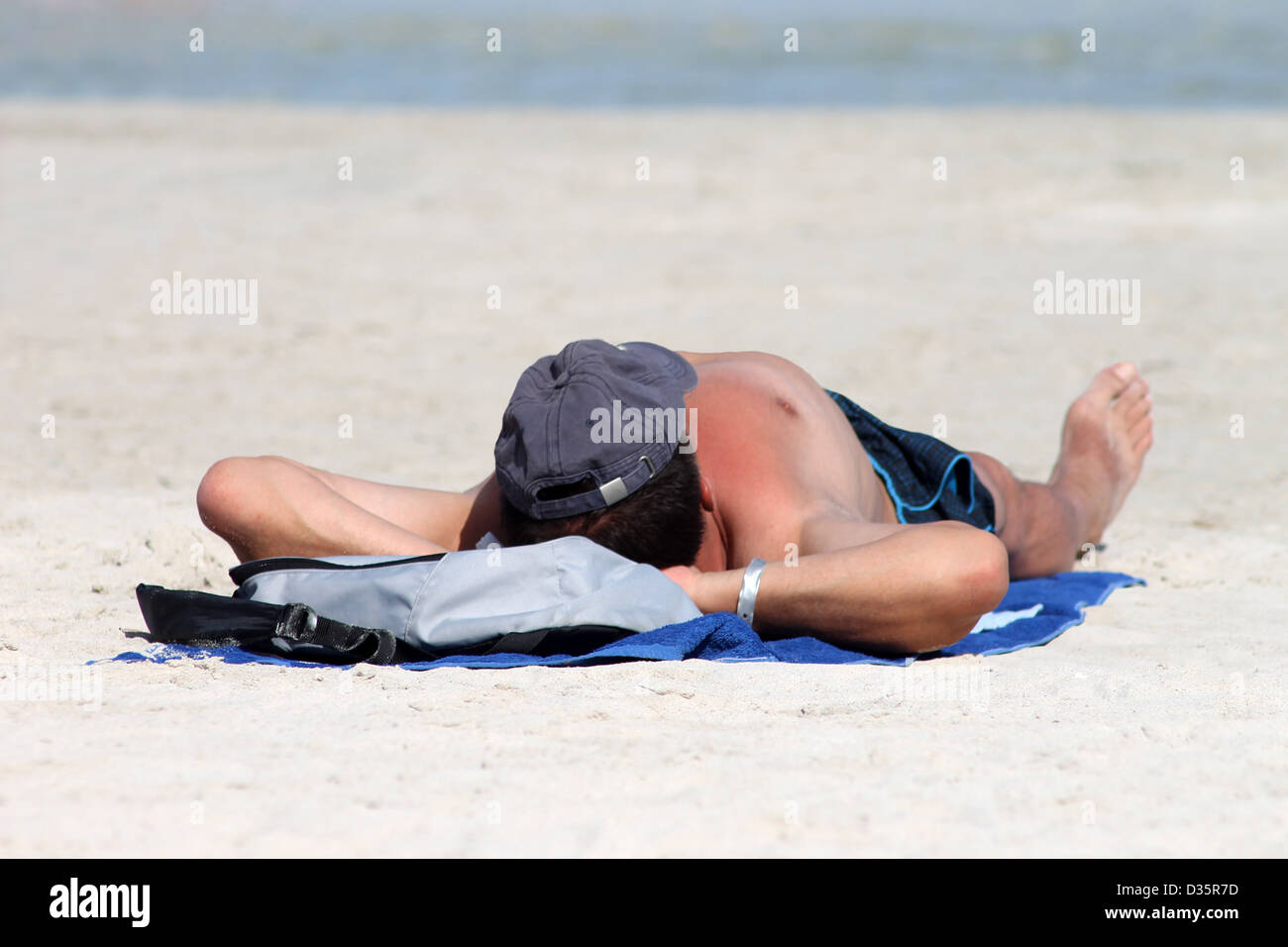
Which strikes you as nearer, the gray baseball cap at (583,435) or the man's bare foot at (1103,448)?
the gray baseball cap at (583,435)

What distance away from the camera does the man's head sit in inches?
101

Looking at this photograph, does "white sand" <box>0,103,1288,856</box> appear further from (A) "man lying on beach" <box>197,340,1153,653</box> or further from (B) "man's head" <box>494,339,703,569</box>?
(B) "man's head" <box>494,339,703,569</box>

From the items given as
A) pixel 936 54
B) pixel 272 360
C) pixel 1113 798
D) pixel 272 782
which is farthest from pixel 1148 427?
pixel 936 54

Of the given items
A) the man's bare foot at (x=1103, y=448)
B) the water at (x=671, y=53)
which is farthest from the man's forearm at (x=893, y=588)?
the water at (x=671, y=53)

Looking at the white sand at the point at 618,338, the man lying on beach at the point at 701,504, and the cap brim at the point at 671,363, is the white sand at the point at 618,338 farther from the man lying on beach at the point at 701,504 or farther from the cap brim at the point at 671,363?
the cap brim at the point at 671,363

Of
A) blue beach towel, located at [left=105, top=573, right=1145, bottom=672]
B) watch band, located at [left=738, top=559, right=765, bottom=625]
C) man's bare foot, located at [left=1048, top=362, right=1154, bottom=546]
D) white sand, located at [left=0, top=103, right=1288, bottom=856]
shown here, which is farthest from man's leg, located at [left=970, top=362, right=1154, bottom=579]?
watch band, located at [left=738, top=559, right=765, bottom=625]

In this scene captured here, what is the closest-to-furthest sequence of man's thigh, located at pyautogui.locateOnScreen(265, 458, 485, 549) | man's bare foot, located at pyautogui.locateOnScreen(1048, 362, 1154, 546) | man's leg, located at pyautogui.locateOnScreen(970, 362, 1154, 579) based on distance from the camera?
man's thigh, located at pyautogui.locateOnScreen(265, 458, 485, 549), man's leg, located at pyautogui.locateOnScreen(970, 362, 1154, 579), man's bare foot, located at pyautogui.locateOnScreen(1048, 362, 1154, 546)

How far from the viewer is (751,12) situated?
81.4 ft

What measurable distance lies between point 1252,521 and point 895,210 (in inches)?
197

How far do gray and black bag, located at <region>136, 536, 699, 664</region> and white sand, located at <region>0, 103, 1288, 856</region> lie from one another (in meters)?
0.11

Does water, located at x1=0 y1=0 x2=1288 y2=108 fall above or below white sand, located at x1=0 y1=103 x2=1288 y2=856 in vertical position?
above

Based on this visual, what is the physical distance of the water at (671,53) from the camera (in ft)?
51.2

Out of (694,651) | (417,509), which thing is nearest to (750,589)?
(694,651)

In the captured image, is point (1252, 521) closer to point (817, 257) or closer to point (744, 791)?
point (744, 791)
